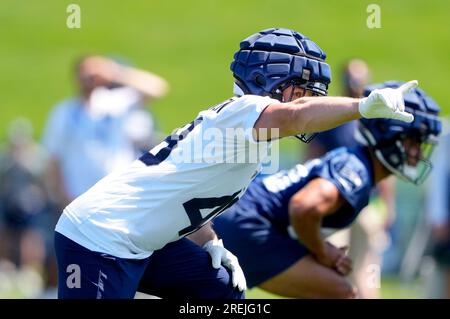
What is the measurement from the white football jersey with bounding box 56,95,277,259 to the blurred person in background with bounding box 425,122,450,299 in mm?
4219

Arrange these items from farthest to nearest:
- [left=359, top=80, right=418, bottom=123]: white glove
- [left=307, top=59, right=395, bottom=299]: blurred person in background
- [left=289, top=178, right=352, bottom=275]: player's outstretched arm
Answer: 1. [left=307, top=59, right=395, bottom=299]: blurred person in background
2. [left=289, top=178, right=352, bottom=275]: player's outstretched arm
3. [left=359, top=80, right=418, bottom=123]: white glove

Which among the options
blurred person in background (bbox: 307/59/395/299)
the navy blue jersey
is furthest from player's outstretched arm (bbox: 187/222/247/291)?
blurred person in background (bbox: 307/59/395/299)

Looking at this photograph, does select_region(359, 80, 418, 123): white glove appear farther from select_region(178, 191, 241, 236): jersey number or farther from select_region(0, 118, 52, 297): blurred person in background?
select_region(0, 118, 52, 297): blurred person in background

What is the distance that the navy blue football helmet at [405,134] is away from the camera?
6004mm

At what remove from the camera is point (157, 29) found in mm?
20031

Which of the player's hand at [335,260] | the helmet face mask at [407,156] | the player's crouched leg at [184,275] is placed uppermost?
the helmet face mask at [407,156]

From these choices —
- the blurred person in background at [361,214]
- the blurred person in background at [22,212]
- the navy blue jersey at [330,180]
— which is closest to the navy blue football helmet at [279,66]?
the navy blue jersey at [330,180]

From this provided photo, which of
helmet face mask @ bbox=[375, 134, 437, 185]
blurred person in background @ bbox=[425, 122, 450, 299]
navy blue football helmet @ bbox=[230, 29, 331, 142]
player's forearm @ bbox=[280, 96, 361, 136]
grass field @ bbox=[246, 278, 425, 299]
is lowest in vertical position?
Answer: grass field @ bbox=[246, 278, 425, 299]

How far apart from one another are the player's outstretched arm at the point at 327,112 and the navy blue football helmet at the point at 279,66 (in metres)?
0.41

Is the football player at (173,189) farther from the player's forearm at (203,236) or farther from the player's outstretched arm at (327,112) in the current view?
the player's forearm at (203,236)

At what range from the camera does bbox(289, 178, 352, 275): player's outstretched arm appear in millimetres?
5645

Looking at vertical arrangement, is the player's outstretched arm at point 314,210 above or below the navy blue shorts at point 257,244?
above

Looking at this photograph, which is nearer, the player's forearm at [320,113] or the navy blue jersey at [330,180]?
the player's forearm at [320,113]

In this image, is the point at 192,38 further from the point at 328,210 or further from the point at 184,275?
the point at 184,275
